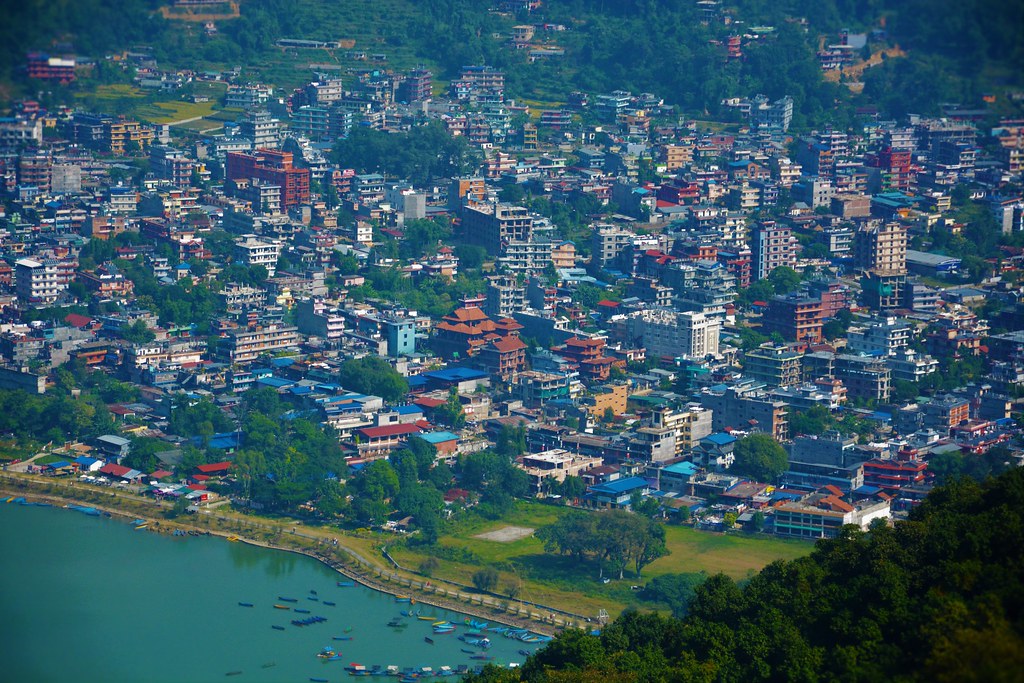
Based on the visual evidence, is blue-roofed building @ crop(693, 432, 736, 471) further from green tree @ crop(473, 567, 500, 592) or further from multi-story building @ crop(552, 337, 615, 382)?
green tree @ crop(473, 567, 500, 592)

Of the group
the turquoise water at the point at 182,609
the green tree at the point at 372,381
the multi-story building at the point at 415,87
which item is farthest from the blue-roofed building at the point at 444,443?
the multi-story building at the point at 415,87

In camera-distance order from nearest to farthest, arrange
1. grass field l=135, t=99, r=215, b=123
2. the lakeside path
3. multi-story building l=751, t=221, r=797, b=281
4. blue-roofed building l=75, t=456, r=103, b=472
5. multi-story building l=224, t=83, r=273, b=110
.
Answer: the lakeside path < blue-roofed building l=75, t=456, r=103, b=472 < multi-story building l=751, t=221, r=797, b=281 < grass field l=135, t=99, r=215, b=123 < multi-story building l=224, t=83, r=273, b=110

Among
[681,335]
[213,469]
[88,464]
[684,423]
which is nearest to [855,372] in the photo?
[681,335]

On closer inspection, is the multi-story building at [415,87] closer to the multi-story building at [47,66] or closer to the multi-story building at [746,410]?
the multi-story building at [746,410]

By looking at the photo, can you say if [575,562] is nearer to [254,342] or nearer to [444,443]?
[444,443]

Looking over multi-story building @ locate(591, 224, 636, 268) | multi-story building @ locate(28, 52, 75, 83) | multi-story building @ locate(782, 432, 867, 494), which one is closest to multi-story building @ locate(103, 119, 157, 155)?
multi-story building @ locate(591, 224, 636, 268)

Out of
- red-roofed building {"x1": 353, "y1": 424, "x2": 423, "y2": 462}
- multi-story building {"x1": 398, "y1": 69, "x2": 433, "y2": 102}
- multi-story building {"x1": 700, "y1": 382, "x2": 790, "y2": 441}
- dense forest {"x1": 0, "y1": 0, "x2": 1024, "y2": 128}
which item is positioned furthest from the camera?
multi-story building {"x1": 398, "y1": 69, "x2": 433, "y2": 102}
